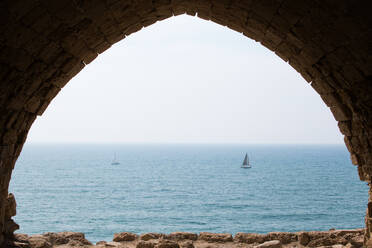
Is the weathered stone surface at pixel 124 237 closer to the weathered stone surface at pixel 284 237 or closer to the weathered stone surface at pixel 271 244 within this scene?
the weathered stone surface at pixel 271 244

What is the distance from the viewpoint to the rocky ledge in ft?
25.6

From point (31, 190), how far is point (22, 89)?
62.3m

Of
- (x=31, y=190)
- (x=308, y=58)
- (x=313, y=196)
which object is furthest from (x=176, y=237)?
(x=31, y=190)

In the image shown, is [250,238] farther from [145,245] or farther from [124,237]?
[124,237]

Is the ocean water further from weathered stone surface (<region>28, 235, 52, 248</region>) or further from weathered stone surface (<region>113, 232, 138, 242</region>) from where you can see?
weathered stone surface (<region>28, 235, 52, 248</region>)

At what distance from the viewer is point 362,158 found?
20.4ft

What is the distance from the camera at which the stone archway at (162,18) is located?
A: 4.53 metres

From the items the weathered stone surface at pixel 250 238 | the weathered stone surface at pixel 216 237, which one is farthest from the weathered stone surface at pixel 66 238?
the weathered stone surface at pixel 250 238

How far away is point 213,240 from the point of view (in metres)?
8.64

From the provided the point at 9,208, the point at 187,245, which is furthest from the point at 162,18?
the point at 187,245

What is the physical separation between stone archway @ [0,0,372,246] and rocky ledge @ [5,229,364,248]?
1470 millimetres

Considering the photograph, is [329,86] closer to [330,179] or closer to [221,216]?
[221,216]

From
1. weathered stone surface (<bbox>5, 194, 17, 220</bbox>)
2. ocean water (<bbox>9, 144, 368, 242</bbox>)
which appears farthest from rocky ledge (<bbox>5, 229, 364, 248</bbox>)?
ocean water (<bbox>9, 144, 368, 242</bbox>)

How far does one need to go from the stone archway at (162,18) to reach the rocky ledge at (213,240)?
1.47 metres
